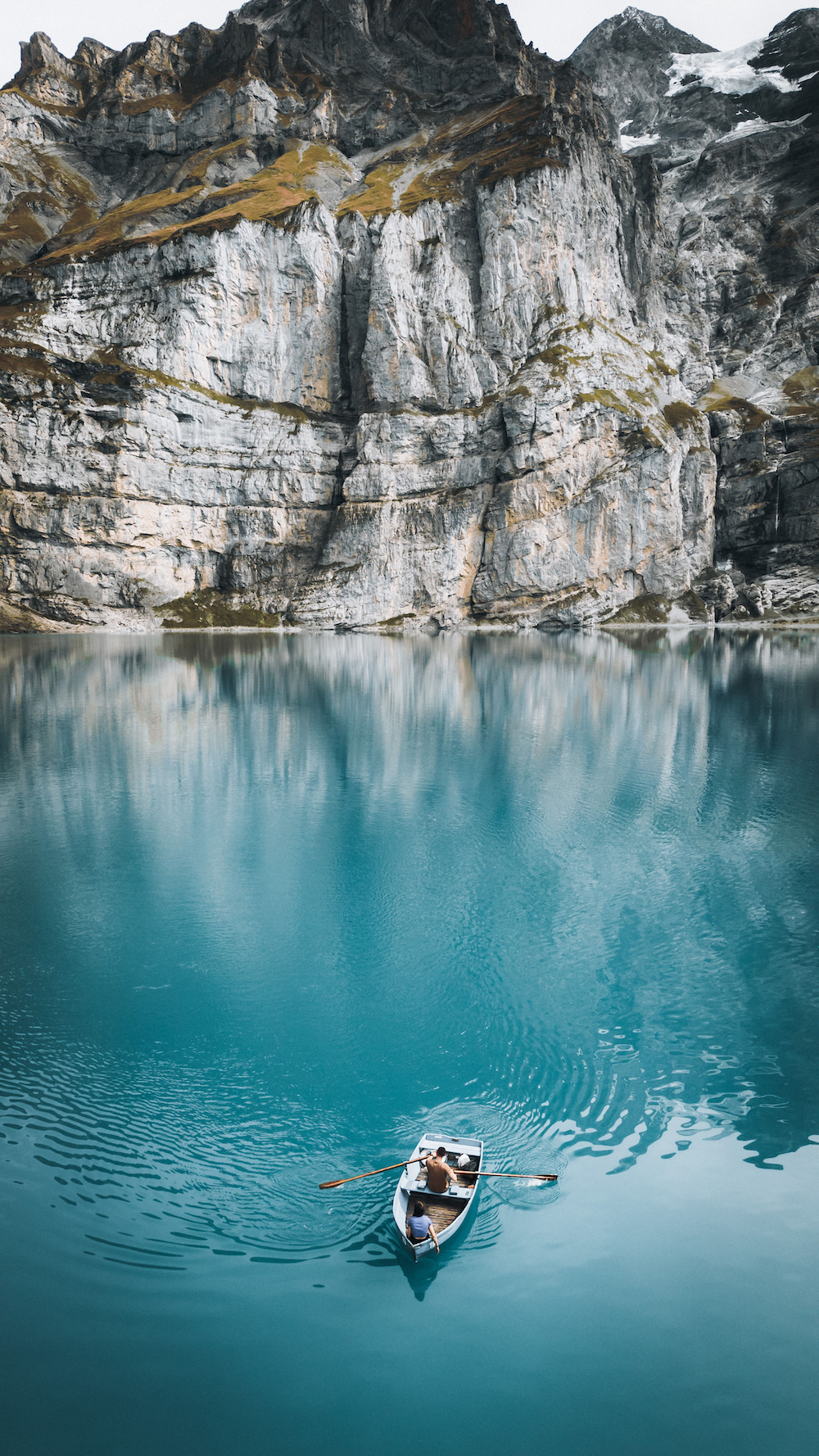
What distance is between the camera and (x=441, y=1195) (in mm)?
10438

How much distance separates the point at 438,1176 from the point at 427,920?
9871mm

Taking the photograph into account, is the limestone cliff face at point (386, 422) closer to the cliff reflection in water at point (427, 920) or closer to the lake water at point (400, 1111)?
the cliff reflection in water at point (427, 920)

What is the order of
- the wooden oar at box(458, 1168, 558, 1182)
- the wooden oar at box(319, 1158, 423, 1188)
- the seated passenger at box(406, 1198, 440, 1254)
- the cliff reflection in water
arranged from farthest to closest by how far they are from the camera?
the cliff reflection in water
the wooden oar at box(458, 1168, 558, 1182)
the wooden oar at box(319, 1158, 423, 1188)
the seated passenger at box(406, 1198, 440, 1254)

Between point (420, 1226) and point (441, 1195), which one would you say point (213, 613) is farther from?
point (420, 1226)

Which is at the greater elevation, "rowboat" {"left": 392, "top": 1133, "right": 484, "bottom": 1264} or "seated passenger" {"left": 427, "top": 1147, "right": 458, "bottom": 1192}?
"seated passenger" {"left": 427, "top": 1147, "right": 458, "bottom": 1192}

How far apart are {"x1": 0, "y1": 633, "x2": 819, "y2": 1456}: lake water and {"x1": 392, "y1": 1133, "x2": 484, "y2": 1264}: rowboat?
0.33 m

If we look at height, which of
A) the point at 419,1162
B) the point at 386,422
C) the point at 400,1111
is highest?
the point at 386,422

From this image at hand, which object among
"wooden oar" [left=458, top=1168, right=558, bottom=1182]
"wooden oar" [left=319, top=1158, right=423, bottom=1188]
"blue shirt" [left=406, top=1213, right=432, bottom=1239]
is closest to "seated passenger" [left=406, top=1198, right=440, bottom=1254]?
"blue shirt" [left=406, top=1213, right=432, bottom=1239]

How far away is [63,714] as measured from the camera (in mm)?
45406

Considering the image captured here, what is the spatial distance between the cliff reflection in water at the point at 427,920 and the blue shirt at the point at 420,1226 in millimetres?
2228

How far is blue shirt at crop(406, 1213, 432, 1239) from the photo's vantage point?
9.92 metres

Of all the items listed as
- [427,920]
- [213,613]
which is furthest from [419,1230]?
[213,613]

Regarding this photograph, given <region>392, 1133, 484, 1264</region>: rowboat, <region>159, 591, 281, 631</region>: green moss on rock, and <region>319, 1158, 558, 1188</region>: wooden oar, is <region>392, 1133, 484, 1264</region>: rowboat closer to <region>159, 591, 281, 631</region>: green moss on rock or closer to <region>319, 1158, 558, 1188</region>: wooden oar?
<region>319, 1158, 558, 1188</region>: wooden oar

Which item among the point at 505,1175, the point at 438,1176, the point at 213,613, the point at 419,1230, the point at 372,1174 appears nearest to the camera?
the point at 419,1230
